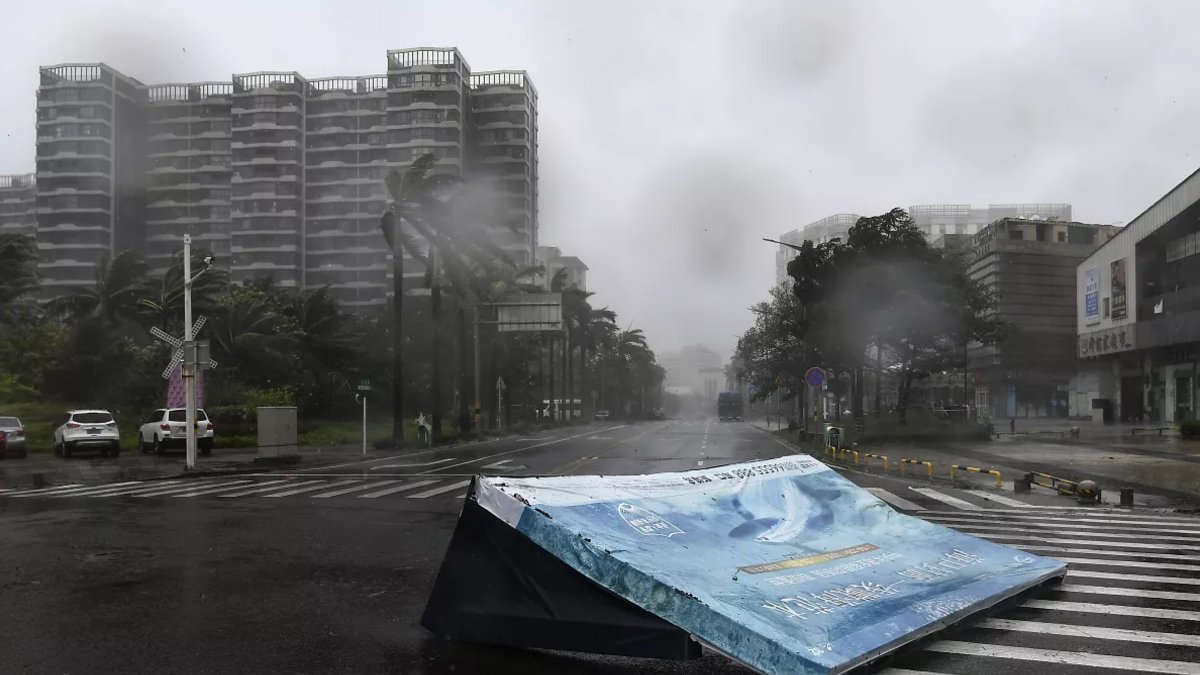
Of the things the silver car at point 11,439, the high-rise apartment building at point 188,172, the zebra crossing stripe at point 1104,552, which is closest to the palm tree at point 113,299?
the silver car at point 11,439

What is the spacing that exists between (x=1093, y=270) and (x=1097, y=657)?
5180 cm

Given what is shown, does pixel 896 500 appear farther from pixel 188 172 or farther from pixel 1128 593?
pixel 188 172

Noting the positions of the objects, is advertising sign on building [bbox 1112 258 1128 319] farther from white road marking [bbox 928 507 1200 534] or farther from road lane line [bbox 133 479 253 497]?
road lane line [bbox 133 479 253 497]

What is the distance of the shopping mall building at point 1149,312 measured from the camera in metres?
38.7

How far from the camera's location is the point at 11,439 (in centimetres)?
2734

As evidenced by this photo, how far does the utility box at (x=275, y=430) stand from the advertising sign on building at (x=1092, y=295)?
143 feet

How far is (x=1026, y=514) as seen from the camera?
512 inches

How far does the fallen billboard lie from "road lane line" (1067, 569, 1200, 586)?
0.69m

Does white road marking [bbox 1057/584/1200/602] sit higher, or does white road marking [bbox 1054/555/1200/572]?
white road marking [bbox 1057/584/1200/602]

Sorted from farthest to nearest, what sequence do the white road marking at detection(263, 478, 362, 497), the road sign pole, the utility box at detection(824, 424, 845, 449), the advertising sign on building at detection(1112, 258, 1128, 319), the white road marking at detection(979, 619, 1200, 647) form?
the advertising sign on building at detection(1112, 258, 1128, 319), the utility box at detection(824, 424, 845, 449), the road sign pole, the white road marking at detection(263, 478, 362, 497), the white road marking at detection(979, 619, 1200, 647)

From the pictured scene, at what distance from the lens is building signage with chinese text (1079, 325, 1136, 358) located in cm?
4328

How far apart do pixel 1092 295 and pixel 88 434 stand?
5003 cm

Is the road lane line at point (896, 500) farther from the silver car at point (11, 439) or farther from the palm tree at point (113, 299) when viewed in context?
the palm tree at point (113, 299)

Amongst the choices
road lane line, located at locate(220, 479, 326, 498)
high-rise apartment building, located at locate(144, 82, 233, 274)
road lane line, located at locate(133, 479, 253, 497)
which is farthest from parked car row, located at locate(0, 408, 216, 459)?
high-rise apartment building, located at locate(144, 82, 233, 274)
